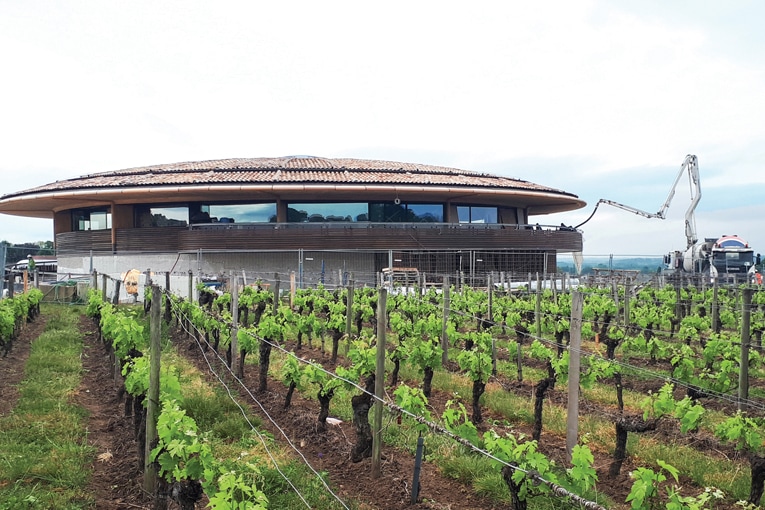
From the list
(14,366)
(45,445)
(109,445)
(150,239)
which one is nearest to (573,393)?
(109,445)

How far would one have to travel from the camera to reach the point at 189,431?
4.81m

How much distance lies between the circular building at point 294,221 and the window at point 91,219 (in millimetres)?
125

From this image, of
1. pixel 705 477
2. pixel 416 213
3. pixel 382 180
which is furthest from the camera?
pixel 416 213

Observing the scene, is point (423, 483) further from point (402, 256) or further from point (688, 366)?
point (402, 256)

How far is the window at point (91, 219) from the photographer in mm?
34281

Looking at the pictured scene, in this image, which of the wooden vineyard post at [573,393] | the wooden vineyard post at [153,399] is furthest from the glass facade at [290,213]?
the wooden vineyard post at [153,399]

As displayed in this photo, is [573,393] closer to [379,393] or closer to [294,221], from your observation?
[379,393]

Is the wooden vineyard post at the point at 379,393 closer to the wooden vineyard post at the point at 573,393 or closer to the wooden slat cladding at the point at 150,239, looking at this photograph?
the wooden vineyard post at the point at 573,393

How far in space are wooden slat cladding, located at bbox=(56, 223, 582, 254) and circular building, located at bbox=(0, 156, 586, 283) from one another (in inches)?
2.2

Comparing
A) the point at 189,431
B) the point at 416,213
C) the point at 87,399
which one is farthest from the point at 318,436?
the point at 416,213

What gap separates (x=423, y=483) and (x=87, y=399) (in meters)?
6.25

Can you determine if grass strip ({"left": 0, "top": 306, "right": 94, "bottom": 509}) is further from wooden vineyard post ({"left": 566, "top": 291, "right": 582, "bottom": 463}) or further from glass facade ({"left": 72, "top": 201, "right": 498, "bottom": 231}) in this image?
glass facade ({"left": 72, "top": 201, "right": 498, "bottom": 231})

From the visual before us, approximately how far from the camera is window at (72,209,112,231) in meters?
34.3

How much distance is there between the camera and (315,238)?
2972 centimetres
